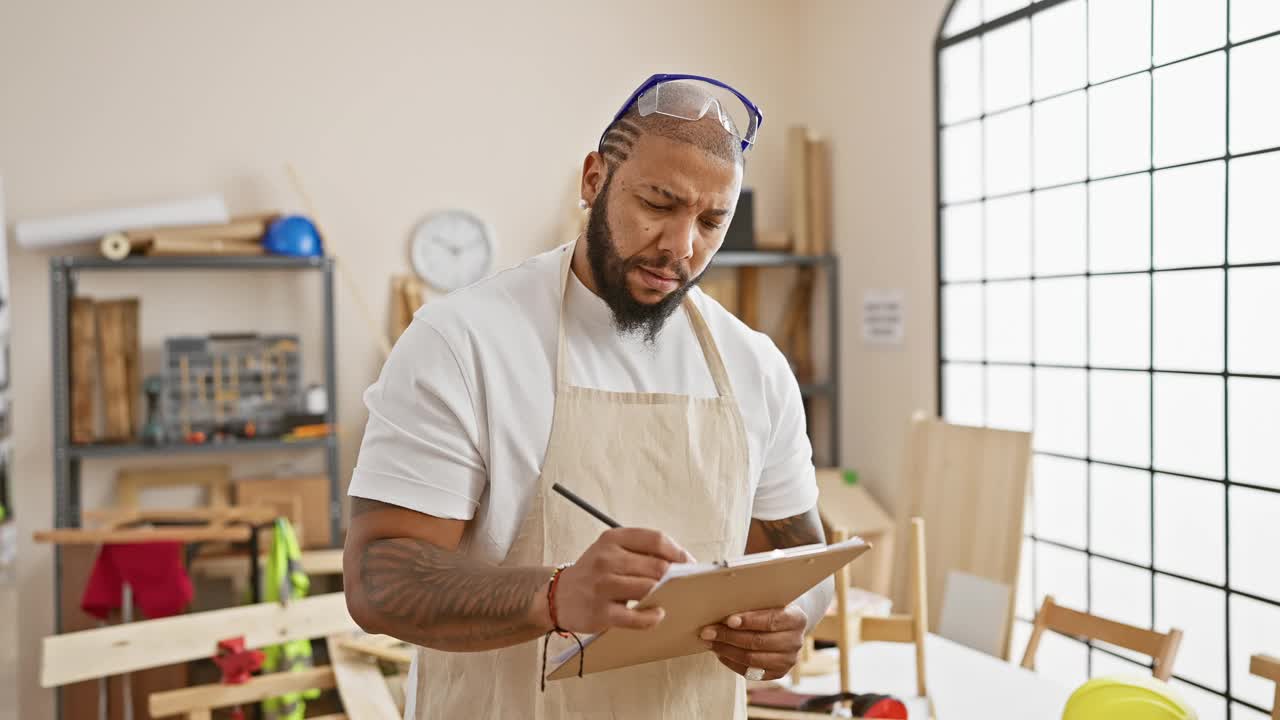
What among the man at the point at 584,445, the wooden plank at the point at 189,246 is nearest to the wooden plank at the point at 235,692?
the man at the point at 584,445

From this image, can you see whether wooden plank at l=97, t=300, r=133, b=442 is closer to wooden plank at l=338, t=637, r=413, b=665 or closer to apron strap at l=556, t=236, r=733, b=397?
wooden plank at l=338, t=637, r=413, b=665

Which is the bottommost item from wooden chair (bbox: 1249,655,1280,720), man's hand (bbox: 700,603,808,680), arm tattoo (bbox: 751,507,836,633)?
wooden chair (bbox: 1249,655,1280,720)

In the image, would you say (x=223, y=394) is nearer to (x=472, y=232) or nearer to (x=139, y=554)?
(x=139, y=554)

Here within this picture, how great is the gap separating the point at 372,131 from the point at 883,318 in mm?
2276

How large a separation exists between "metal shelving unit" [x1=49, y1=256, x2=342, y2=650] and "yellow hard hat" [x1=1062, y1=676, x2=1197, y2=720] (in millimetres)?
2902

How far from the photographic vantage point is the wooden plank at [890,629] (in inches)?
85.7

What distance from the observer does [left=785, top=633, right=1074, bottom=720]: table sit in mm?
2141

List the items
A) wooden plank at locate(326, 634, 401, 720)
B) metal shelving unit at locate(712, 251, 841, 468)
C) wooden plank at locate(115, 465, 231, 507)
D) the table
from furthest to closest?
metal shelving unit at locate(712, 251, 841, 468), wooden plank at locate(115, 465, 231, 507), wooden plank at locate(326, 634, 401, 720), the table

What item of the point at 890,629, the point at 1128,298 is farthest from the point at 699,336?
the point at 1128,298

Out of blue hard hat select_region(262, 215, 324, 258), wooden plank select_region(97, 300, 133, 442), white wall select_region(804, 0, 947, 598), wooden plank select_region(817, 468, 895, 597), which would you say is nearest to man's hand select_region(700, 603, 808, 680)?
wooden plank select_region(817, 468, 895, 597)

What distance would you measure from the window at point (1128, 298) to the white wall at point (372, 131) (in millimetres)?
268

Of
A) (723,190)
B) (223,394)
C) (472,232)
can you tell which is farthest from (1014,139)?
(223,394)

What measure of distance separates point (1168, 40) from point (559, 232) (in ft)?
7.98

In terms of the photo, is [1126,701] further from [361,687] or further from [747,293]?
[747,293]
